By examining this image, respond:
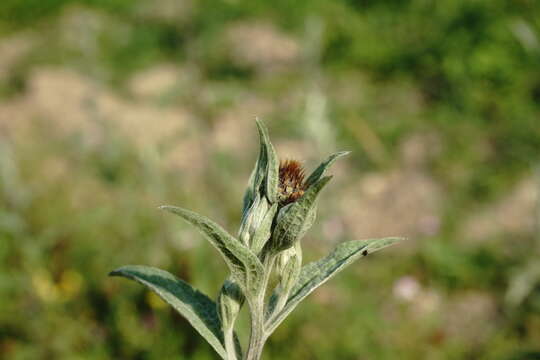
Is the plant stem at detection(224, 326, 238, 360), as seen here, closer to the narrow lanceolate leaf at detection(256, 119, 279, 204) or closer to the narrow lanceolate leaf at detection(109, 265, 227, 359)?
the narrow lanceolate leaf at detection(109, 265, 227, 359)

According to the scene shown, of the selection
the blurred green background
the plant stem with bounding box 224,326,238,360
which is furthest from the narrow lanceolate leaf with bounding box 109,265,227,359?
the blurred green background

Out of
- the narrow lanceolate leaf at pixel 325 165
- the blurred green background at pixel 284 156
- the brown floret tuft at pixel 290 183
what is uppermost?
the blurred green background at pixel 284 156

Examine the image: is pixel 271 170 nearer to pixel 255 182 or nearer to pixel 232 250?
pixel 255 182

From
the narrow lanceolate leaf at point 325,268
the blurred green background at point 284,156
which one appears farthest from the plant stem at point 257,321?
the blurred green background at point 284,156

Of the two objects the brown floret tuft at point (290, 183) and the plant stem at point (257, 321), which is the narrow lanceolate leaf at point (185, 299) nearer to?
the plant stem at point (257, 321)

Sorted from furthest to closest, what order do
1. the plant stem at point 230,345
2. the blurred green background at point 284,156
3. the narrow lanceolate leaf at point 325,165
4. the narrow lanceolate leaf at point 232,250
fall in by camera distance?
1. the blurred green background at point 284,156
2. the plant stem at point 230,345
3. the narrow lanceolate leaf at point 325,165
4. the narrow lanceolate leaf at point 232,250

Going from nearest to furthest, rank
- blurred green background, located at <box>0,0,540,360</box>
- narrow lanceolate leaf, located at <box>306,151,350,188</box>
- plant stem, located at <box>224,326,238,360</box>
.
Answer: narrow lanceolate leaf, located at <box>306,151,350,188</box> → plant stem, located at <box>224,326,238,360</box> → blurred green background, located at <box>0,0,540,360</box>
